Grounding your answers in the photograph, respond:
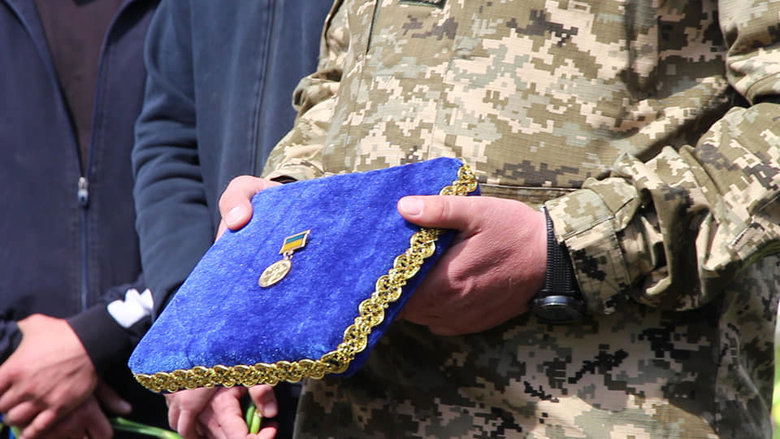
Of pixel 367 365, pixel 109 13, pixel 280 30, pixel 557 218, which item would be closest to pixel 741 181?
pixel 557 218

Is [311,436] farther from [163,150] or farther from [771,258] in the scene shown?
[163,150]

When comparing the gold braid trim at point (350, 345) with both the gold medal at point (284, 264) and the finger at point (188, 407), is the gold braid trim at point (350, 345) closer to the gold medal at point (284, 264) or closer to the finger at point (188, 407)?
the gold medal at point (284, 264)

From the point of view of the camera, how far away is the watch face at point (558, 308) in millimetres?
1264

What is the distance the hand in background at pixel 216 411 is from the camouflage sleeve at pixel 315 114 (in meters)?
0.46

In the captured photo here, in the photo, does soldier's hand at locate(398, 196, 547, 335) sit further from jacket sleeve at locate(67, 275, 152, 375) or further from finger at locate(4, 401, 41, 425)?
finger at locate(4, 401, 41, 425)

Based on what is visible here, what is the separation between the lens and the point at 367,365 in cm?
148

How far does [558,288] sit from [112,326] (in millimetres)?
1484

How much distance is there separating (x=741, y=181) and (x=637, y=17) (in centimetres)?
32

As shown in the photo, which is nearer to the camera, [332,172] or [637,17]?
[637,17]

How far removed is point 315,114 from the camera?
1.80 meters

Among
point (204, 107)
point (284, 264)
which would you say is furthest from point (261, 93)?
point (284, 264)

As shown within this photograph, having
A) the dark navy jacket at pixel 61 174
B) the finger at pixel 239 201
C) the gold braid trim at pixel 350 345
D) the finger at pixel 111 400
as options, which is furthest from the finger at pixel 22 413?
the gold braid trim at pixel 350 345

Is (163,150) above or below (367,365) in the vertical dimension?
below

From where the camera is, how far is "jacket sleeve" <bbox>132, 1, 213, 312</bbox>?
2240mm
